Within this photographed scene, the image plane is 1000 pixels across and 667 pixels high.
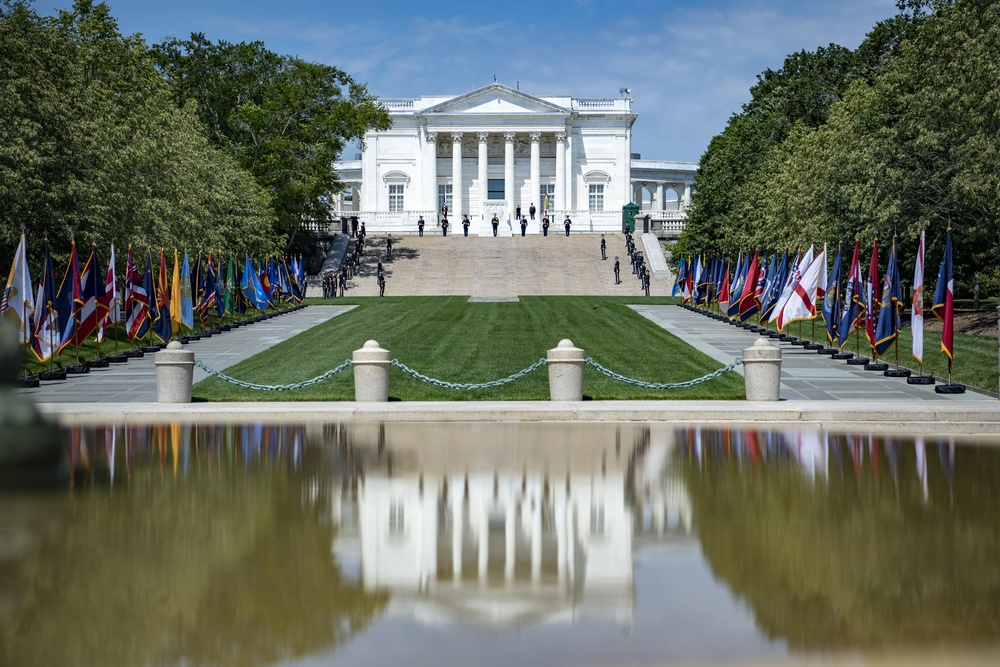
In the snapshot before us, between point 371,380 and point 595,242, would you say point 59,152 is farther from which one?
point 595,242

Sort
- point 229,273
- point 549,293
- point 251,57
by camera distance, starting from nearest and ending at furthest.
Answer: point 229,273 → point 549,293 → point 251,57

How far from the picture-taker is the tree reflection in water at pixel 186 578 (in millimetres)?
6746

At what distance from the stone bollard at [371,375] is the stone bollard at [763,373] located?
6433mm

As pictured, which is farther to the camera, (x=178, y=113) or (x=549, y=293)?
(x=549, y=293)

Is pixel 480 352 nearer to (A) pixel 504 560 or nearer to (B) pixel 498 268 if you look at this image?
(A) pixel 504 560

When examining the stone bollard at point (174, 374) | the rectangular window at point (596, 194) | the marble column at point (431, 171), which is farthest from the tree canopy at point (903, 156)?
the marble column at point (431, 171)

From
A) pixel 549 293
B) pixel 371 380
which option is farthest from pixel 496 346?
pixel 549 293

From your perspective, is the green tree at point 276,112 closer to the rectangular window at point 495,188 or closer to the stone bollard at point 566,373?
the rectangular window at point 495,188

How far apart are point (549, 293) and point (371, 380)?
43224 millimetres

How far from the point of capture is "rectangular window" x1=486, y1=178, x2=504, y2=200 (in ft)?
360

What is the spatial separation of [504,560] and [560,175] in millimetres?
101558

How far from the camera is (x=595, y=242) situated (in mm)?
78875

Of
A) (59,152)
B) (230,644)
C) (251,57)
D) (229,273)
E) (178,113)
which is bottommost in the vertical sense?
(230,644)

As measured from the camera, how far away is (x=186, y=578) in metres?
8.09
